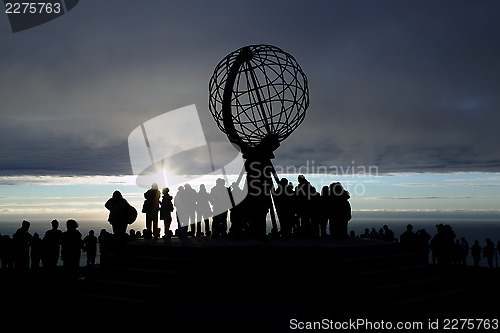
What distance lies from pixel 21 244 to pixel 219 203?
23.5ft

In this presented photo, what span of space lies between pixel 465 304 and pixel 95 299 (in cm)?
894

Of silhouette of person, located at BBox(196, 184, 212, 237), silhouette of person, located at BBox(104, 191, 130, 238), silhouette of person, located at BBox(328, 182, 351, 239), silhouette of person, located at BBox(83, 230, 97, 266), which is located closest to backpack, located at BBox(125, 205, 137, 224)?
silhouette of person, located at BBox(104, 191, 130, 238)

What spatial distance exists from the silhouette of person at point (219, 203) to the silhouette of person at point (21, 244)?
6.41 meters

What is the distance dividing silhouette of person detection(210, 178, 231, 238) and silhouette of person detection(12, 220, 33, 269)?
6.41 m

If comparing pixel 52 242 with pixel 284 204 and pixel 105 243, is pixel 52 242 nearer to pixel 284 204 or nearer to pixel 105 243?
pixel 105 243

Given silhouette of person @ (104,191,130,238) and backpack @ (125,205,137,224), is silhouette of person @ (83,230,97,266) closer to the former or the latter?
silhouette of person @ (104,191,130,238)

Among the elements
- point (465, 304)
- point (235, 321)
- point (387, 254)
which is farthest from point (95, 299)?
point (465, 304)

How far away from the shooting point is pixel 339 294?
920 centimetres

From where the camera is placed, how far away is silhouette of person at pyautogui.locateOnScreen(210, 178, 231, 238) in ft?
46.4

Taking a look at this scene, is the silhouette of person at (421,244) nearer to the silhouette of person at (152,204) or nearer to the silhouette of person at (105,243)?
the silhouette of person at (152,204)

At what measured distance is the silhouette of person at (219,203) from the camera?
1415 centimetres

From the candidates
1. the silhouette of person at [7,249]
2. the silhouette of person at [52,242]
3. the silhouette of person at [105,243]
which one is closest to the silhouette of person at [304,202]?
the silhouette of person at [105,243]

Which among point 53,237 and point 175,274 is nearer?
point 175,274

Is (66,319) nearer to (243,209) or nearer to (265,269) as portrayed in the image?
(265,269)
